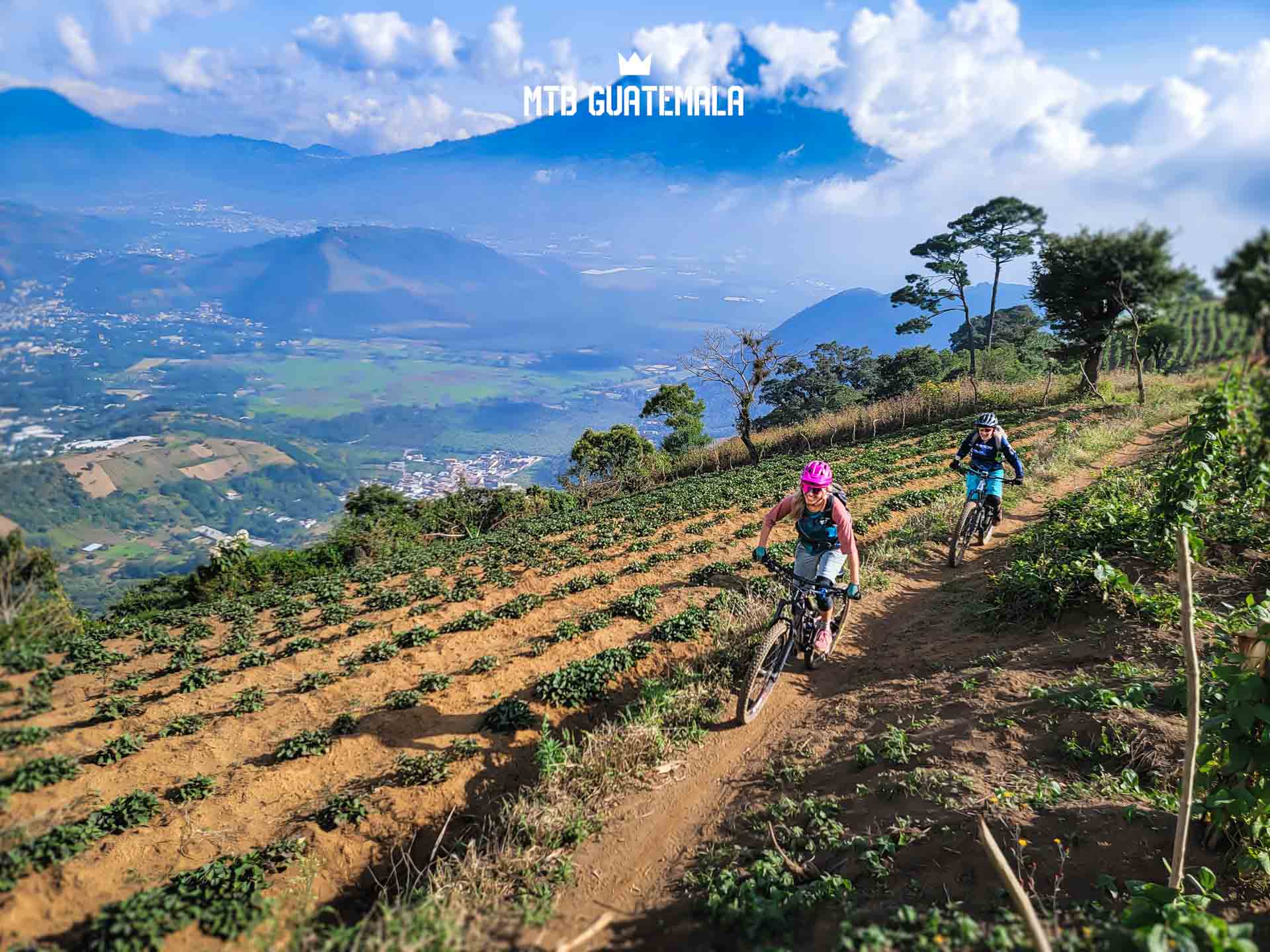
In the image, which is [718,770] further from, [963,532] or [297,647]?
[297,647]

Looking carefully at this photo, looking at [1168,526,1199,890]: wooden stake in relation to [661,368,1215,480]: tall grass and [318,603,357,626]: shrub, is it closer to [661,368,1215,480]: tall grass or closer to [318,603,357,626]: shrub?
[318,603,357,626]: shrub

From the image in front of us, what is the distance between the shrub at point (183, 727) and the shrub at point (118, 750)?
278 millimetres

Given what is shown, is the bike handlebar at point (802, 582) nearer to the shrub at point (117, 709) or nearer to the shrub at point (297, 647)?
the shrub at point (297, 647)

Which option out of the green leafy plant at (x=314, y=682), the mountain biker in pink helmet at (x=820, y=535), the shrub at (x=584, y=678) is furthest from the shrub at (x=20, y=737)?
the mountain biker in pink helmet at (x=820, y=535)

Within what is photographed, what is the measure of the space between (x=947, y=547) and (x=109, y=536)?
106 ft

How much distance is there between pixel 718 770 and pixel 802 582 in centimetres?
203

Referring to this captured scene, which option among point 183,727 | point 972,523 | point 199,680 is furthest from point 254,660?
point 972,523

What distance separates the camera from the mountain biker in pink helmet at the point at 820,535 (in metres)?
5.85

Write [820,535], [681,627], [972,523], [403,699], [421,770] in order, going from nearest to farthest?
1. [421,770]
2. [820,535]
3. [403,699]
4. [681,627]
5. [972,523]

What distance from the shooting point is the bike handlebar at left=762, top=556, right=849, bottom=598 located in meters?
6.07

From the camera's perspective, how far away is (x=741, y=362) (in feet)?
93.6

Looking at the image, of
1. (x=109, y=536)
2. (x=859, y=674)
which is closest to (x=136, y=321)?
(x=109, y=536)

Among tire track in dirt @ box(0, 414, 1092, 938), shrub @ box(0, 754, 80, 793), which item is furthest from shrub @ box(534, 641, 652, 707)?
shrub @ box(0, 754, 80, 793)

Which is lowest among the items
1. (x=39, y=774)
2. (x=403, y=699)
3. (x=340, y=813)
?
(x=340, y=813)
